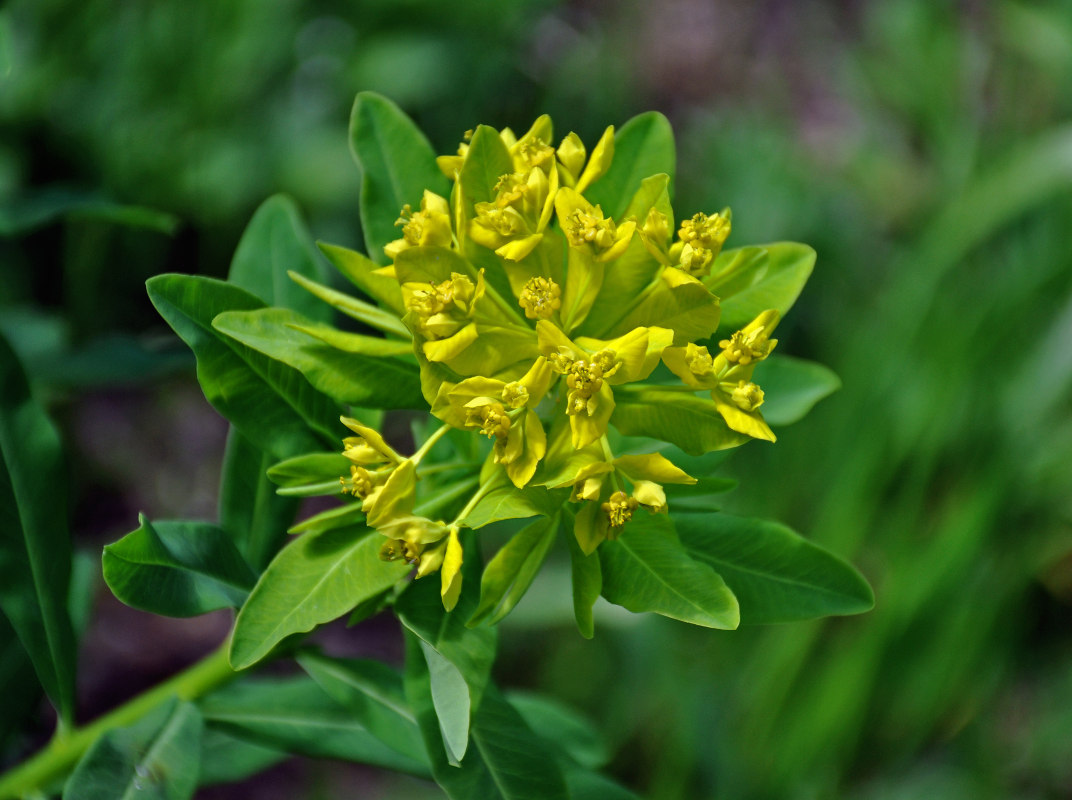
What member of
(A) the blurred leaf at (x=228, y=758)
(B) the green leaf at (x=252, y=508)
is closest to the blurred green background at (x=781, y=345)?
(A) the blurred leaf at (x=228, y=758)

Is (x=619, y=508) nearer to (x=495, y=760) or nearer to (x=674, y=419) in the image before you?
(x=674, y=419)

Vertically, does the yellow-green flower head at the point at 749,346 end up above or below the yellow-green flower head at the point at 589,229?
below

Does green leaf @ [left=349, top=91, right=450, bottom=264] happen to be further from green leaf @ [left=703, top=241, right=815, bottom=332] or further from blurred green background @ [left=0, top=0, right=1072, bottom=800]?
blurred green background @ [left=0, top=0, right=1072, bottom=800]

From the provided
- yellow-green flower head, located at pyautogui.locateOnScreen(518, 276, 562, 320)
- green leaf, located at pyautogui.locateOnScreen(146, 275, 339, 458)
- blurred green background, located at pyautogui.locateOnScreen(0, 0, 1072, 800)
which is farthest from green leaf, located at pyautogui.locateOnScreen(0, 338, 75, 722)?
blurred green background, located at pyautogui.locateOnScreen(0, 0, 1072, 800)

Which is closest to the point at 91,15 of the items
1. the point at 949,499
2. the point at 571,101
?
the point at 571,101

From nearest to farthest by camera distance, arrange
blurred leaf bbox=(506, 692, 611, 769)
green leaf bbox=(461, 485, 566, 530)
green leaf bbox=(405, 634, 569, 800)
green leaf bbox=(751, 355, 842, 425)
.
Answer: green leaf bbox=(461, 485, 566, 530), green leaf bbox=(405, 634, 569, 800), green leaf bbox=(751, 355, 842, 425), blurred leaf bbox=(506, 692, 611, 769)

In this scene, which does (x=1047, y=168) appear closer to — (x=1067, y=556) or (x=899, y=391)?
(x=899, y=391)

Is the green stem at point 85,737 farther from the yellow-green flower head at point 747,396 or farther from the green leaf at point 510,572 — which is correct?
the yellow-green flower head at point 747,396

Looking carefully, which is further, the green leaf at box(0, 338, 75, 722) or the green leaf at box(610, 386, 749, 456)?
the green leaf at box(0, 338, 75, 722)
